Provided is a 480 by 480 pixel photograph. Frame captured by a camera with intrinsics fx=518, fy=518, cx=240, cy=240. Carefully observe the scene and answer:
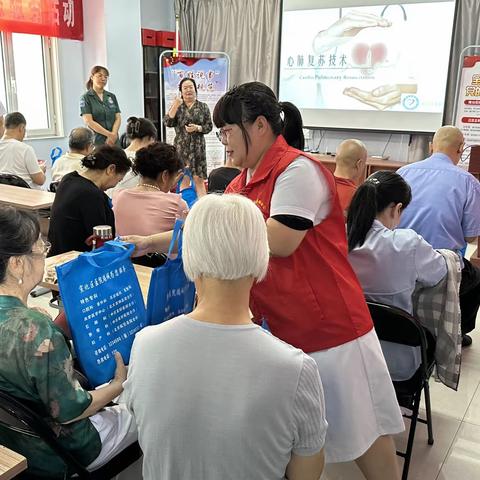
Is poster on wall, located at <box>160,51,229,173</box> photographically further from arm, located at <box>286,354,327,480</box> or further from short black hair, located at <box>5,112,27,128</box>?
arm, located at <box>286,354,327,480</box>

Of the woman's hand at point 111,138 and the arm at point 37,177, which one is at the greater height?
the woman's hand at point 111,138

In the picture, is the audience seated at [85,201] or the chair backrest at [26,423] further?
the audience seated at [85,201]

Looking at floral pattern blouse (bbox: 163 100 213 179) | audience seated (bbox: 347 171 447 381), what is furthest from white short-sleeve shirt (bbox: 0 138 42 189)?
audience seated (bbox: 347 171 447 381)

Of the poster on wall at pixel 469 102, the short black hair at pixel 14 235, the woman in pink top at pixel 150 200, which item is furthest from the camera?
the poster on wall at pixel 469 102

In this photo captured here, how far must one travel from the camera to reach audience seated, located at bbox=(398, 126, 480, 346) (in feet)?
8.55

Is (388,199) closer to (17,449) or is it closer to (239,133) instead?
(239,133)

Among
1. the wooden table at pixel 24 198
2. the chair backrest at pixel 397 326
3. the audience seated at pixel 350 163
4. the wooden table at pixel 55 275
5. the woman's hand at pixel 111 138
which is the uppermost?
the audience seated at pixel 350 163

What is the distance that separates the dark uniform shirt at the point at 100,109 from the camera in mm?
5578

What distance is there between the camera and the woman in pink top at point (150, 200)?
2.33 meters

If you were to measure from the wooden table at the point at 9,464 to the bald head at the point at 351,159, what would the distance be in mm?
2250

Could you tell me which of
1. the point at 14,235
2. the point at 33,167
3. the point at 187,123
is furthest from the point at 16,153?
the point at 14,235

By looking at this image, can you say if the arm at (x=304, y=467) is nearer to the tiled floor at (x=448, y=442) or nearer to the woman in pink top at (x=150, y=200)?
the tiled floor at (x=448, y=442)


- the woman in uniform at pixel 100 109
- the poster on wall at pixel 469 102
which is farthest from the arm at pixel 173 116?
the poster on wall at pixel 469 102

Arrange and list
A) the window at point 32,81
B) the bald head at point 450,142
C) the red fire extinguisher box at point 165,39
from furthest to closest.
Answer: the red fire extinguisher box at point 165,39 → the window at point 32,81 → the bald head at point 450,142
